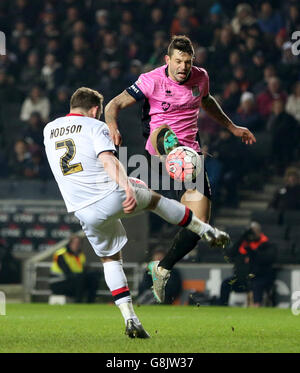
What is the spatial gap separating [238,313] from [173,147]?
4.24m

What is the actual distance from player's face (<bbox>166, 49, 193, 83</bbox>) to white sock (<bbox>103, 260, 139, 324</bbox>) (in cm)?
181

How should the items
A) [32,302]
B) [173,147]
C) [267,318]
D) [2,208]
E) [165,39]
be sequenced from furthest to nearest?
[165,39] < [2,208] < [32,302] < [267,318] < [173,147]

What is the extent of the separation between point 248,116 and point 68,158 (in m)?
9.44

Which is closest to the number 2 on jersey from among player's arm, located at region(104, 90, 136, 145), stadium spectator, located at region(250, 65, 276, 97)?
player's arm, located at region(104, 90, 136, 145)

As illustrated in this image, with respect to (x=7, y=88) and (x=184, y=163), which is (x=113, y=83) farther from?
(x=184, y=163)

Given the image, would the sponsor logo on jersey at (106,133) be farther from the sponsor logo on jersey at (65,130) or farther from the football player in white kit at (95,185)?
the sponsor logo on jersey at (65,130)

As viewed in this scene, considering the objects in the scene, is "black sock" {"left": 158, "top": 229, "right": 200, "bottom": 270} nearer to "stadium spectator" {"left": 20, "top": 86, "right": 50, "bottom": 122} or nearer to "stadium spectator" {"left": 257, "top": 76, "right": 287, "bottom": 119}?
"stadium spectator" {"left": 257, "top": 76, "right": 287, "bottom": 119}

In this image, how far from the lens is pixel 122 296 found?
25.2 feet

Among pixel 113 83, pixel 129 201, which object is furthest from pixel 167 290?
Answer: pixel 129 201

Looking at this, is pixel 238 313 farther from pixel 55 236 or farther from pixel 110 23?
pixel 110 23

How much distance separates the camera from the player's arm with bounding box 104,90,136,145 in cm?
787

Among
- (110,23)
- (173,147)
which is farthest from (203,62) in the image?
(173,147)

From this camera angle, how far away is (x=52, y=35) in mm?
19516

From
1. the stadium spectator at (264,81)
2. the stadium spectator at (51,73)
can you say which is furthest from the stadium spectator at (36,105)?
the stadium spectator at (264,81)
